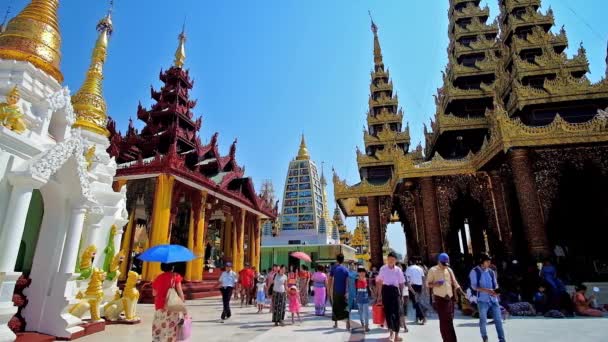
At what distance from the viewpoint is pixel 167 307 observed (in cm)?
369

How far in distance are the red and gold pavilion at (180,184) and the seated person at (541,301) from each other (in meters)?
11.5

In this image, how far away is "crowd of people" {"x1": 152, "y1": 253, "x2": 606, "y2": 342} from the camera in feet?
14.4

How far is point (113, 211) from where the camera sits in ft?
25.9

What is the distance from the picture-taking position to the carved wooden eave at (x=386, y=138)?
19531 mm

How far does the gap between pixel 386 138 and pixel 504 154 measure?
8.70 m

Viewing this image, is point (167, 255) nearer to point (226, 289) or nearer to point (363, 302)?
point (226, 289)

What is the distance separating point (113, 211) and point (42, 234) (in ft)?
7.61

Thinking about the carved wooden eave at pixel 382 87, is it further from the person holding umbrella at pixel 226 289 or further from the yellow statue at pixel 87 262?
the yellow statue at pixel 87 262

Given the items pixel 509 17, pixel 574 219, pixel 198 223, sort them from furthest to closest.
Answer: pixel 509 17 < pixel 198 223 < pixel 574 219

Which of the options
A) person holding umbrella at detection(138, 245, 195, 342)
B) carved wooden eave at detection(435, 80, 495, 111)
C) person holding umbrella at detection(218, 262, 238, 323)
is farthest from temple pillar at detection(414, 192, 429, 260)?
person holding umbrella at detection(138, 245, 195, 342)

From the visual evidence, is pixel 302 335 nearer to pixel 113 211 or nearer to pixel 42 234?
pixel 42 234

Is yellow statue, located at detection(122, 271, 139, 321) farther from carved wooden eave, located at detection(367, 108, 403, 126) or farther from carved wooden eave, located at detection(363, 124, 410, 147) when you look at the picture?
carved wooden eave, located at detection(367, 108, 403, 126)

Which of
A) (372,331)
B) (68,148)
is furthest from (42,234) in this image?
(372,331)

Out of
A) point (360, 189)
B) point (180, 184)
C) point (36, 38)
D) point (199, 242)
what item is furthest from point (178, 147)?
point (36, 38)
